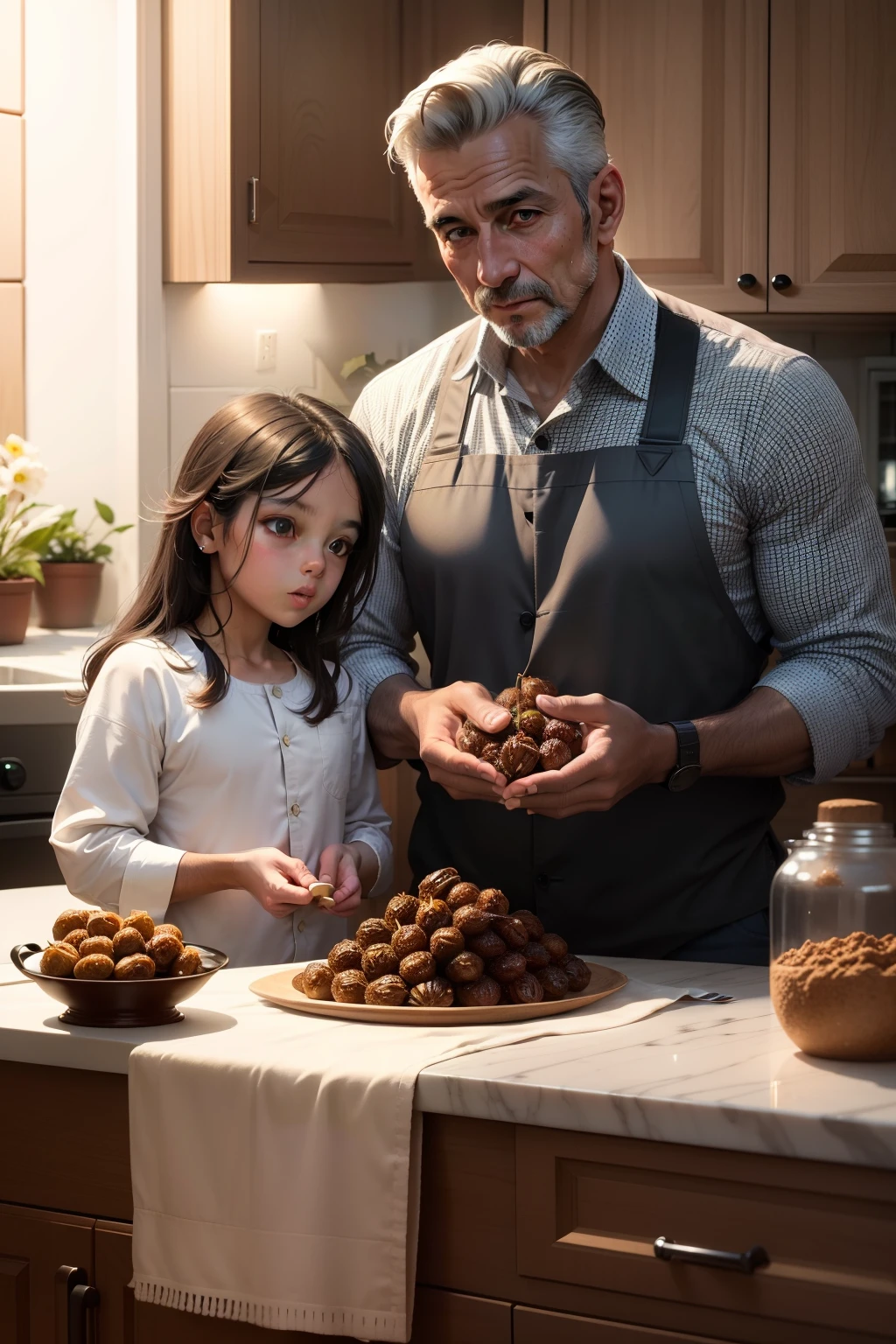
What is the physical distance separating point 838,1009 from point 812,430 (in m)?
0.73

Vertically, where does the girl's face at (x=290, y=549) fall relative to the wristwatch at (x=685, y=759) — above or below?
above

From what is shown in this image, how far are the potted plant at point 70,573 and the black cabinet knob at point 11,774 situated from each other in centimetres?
74

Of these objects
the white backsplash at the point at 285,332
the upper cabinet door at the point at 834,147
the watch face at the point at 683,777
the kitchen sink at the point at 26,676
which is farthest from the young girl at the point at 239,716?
the upper cabinet door at the point at 834,147

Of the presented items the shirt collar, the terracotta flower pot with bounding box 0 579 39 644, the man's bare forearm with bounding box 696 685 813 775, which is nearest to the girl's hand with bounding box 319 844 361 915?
the man's bare forearm with bounding box 696 685 813 775

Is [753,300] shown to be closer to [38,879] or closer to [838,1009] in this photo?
[38,879]

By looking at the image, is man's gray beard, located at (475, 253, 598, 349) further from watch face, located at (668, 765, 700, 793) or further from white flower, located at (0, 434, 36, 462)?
white flower, located at (0, 434, 36, 462)

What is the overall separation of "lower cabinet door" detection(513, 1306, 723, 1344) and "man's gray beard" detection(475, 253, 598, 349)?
100 cm

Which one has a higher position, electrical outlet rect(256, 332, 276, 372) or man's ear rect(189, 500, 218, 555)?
electrical outlet rect(256, 332, 276, 372)

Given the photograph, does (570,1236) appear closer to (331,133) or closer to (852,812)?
(852,812)

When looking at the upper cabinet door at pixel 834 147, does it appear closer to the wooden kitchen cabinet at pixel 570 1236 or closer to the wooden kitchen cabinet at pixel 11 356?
the wooden kitchen cabinet at pixel 11 356

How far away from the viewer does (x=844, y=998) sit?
3.66ft

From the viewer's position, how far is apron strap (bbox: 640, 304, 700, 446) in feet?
5.48

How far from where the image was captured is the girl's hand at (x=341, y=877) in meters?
1.53

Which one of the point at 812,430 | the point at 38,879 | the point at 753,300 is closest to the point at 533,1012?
the point at 812,430
